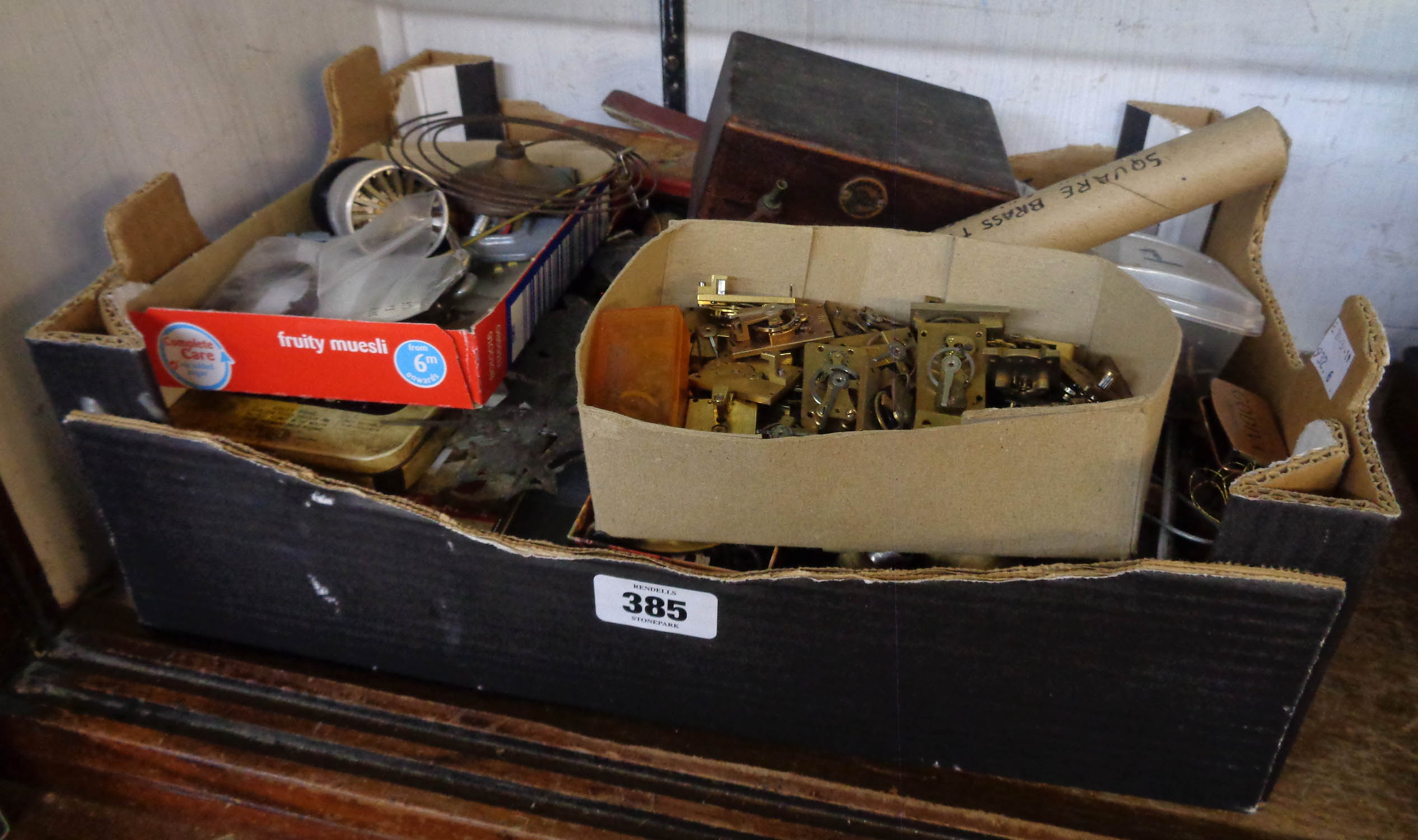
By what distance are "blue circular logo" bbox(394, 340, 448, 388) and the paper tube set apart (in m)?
0.44

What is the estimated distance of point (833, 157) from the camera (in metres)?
0.79

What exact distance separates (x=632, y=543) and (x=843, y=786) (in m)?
0.24

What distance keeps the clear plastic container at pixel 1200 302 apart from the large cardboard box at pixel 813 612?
0.04 meters

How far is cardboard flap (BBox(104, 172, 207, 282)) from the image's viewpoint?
0.71 meters

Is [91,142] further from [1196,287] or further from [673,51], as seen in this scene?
[1196,287]

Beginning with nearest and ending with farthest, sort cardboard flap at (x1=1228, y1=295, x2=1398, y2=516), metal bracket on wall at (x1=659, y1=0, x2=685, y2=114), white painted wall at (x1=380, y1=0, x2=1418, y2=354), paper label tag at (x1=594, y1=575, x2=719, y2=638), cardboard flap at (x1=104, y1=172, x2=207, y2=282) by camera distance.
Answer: cardboard flap at (x1=1228, y1=295, x2=1398, y2=516), paper label tag at (x1=594, y1=575, x2=719, y2=638), cardboard flap at (x1=104, y1=172, x2=207, y2=282), white painted wall at (x1=380, y1=0, x2=1418, y2=354), metal bracket on wall at (x1=659, y1=0, x2=685, y2=114)

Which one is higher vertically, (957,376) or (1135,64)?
(1135,64)

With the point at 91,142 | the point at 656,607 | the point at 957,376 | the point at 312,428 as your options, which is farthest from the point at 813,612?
the point at 91,142

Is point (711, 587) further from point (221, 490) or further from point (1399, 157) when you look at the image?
point (1399, 157)

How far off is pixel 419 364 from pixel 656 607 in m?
0.26

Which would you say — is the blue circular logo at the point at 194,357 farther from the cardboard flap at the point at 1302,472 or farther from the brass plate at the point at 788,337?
the cardboard flap at the point at 1302,472

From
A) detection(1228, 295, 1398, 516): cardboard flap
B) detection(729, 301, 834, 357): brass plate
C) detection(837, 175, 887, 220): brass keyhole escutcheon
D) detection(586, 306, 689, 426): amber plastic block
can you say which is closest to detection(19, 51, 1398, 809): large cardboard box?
detection(1228, 295, 1398, 516): cardboard flap

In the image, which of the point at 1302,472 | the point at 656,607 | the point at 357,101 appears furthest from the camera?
the point at 357,101

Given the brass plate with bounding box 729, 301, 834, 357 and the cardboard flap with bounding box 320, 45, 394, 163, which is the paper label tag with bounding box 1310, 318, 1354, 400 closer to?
the brass plate with bounding box 729, 301, 834, 357
